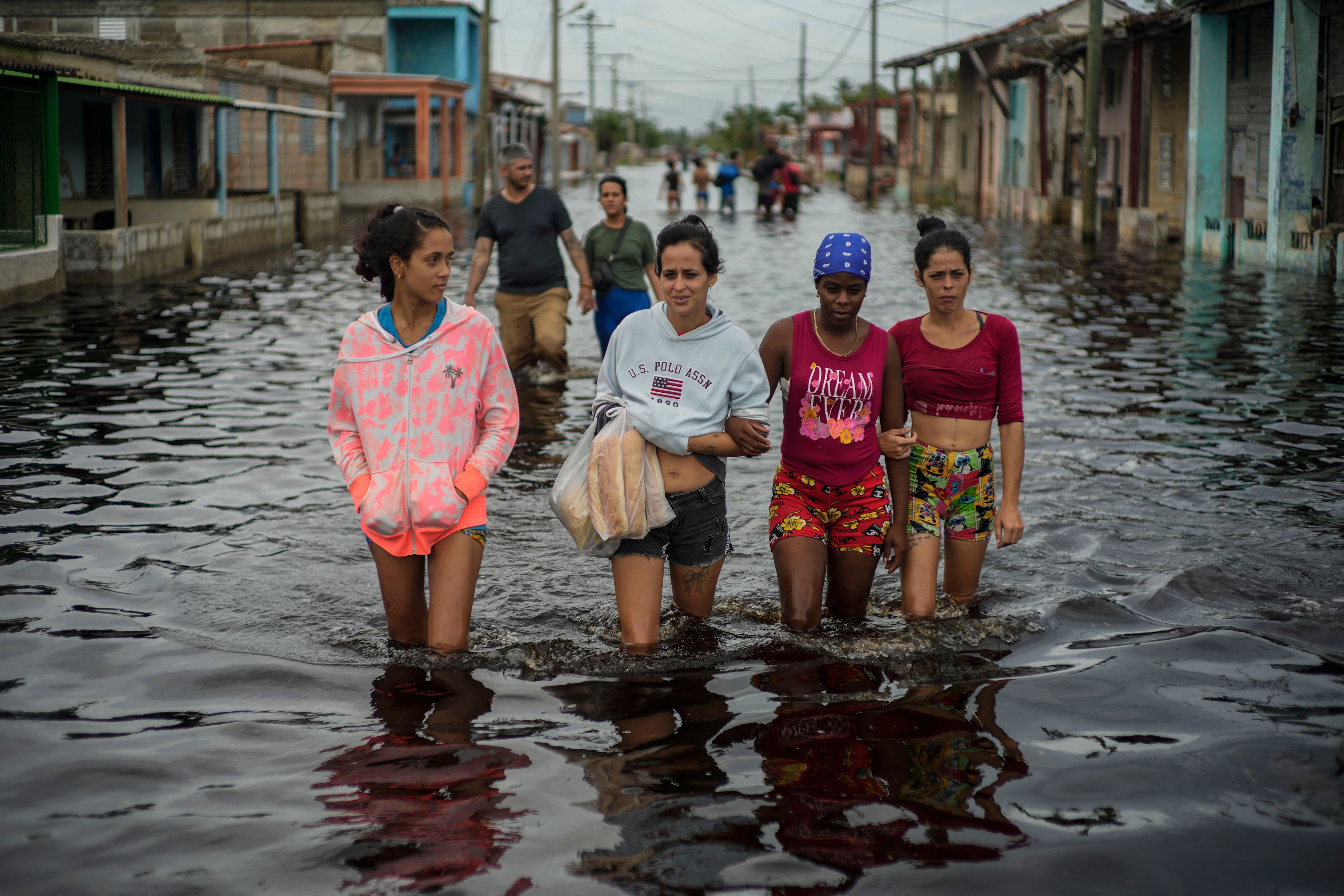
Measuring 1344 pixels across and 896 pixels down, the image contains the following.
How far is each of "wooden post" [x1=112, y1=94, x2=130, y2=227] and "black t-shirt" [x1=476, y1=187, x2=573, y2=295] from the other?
1205 cm

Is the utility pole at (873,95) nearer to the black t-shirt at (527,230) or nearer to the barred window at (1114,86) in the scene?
the barred window at (1114,86)

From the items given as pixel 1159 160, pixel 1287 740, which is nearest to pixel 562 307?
pixel 1287 740

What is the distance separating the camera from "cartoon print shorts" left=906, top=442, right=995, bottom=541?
551 cm

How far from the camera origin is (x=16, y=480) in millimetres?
8039

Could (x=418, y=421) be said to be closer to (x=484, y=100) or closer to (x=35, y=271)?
(x=35, y=271)

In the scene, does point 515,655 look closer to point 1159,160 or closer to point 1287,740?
point 1287,740

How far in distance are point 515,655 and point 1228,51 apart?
27059 mm

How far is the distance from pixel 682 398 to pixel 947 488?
1.33 meters

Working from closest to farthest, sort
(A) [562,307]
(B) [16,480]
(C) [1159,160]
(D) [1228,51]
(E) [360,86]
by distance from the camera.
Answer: (B) [16,480], (A) [562,307], (D) [1228,51], (C) [1159,160], (E) [360,86]

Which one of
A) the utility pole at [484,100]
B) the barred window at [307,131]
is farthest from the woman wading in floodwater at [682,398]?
the barred window at [307,131]

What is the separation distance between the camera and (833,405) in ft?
17.2

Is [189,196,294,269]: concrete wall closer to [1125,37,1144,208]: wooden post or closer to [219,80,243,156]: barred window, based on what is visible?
[219,80,243,156]: barred window

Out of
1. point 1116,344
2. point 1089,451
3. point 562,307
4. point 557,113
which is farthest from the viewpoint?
point 557,113

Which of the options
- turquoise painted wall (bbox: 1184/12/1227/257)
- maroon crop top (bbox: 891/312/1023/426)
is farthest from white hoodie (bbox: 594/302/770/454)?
turquoise painted wall (bbox: 1184/12/1227/257)
